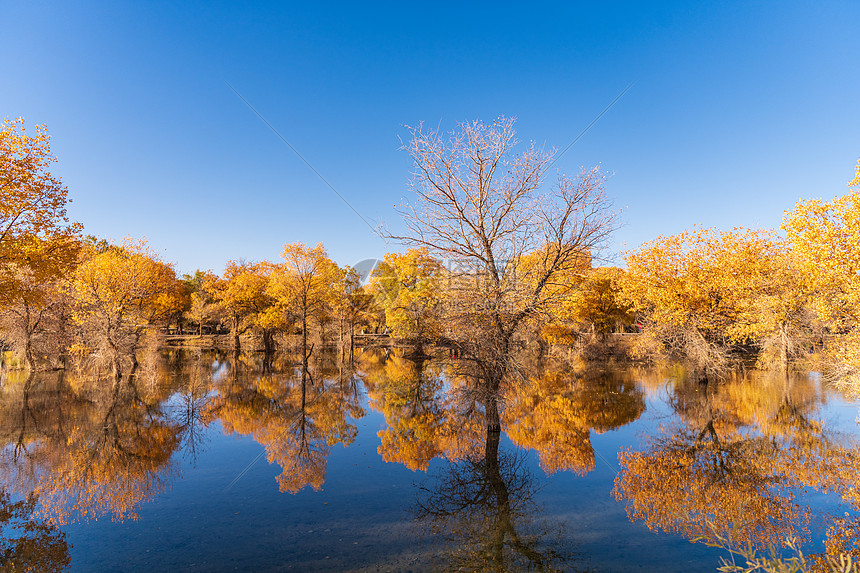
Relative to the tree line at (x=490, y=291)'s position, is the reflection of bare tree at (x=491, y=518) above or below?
below

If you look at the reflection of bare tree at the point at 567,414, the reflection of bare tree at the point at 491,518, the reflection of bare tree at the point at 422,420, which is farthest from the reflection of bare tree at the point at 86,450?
the reflection of bare tree at the point at 567,414

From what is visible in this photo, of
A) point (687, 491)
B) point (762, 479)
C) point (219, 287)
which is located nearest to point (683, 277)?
point (762, 479)

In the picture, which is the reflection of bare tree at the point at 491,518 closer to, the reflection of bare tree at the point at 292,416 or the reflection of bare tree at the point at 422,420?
the reflection of bare tree at the point at 422,420

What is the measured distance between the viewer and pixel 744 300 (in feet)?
77.6

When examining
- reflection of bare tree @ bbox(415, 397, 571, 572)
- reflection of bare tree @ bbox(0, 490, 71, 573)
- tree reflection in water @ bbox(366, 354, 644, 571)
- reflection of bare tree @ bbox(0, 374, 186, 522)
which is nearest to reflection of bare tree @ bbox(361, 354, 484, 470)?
tree reflection in water @ bbox(366, 354, 644, 571)

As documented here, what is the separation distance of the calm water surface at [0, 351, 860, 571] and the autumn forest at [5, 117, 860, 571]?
99 millimetres

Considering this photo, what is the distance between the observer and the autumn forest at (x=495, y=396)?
8.48 meters

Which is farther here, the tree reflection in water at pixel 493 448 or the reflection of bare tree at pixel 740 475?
the reflection of bare tree at pixel 740 475

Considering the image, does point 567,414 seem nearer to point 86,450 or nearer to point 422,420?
point 422,420

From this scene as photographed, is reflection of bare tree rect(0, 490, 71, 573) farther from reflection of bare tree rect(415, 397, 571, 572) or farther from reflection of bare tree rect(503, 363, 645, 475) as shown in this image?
reflection of bare tree rect(503, 363, 645, 475)

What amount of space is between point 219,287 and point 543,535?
56765 millimetres

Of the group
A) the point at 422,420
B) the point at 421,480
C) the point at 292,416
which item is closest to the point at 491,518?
the point at 421,480

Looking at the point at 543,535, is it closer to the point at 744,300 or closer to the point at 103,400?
the point at 103,400

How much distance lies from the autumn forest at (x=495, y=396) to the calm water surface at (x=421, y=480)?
0.33 feet
